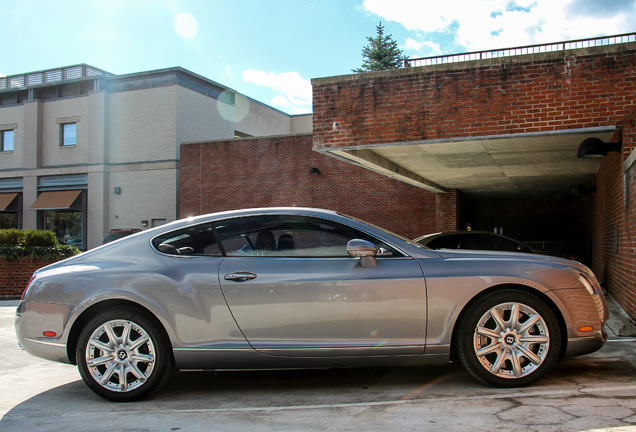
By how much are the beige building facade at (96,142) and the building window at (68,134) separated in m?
0.06

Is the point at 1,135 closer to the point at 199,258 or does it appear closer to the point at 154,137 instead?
the point at 154,137

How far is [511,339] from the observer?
4305 mm

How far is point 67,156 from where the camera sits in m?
31.5

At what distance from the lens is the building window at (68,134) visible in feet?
104

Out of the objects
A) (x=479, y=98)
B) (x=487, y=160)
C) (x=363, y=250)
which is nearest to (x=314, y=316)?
(x=363, y=250)

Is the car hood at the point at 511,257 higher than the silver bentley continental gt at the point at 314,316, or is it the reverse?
the car hood at the point at 511,257

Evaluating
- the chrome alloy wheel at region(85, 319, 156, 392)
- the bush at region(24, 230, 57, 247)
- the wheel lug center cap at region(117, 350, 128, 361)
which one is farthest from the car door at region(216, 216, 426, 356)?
the bush at region(24, 230, 57, 247)

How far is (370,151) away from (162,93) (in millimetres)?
21106

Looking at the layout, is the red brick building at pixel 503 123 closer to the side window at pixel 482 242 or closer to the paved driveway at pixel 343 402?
the side window at pixel 482 242

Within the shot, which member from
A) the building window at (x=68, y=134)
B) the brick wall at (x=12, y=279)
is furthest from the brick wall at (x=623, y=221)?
the building window at (x=68, y=134)

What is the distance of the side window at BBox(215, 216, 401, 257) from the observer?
14.7 feet

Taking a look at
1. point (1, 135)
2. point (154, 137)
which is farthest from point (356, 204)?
point (1, 135)

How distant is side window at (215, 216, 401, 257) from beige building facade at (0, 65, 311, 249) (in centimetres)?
2484

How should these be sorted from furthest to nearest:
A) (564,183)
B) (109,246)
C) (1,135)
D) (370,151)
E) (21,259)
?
1. (1,135)
2. (564,183)
3. (21,259)
4. (370,151)
5. (109,246)
